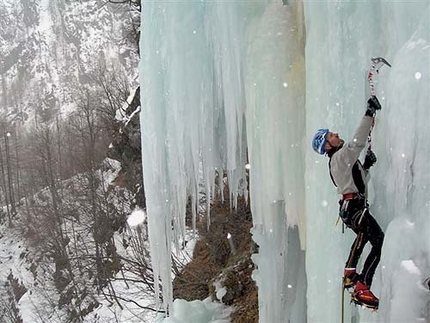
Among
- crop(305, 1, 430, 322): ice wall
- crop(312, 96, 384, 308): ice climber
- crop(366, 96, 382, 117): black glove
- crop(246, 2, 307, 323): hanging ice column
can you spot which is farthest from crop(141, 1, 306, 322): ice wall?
crop(366, 96, 382, 117): black glove

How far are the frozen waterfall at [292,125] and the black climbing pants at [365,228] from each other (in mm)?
91

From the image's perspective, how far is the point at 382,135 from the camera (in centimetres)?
316

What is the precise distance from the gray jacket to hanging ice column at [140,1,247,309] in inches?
68.0

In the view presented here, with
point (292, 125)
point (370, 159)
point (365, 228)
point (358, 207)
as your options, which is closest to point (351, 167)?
point (370, 159)

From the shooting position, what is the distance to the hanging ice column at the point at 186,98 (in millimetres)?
4648

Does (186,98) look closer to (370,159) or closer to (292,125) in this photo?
(292,125)

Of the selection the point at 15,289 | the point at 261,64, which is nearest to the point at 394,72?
the point at 261,64

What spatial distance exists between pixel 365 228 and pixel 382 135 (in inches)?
20.1

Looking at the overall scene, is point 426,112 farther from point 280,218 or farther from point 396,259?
point 280,218

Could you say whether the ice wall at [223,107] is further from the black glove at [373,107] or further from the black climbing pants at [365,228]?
the black glove at [373,107]

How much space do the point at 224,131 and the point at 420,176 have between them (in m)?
2.62

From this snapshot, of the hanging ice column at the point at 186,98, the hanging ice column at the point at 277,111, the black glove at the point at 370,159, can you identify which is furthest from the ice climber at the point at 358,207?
the hanging ice column at the point at 186,98

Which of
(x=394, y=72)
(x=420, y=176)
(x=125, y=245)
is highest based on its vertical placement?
(x=394, y=72)

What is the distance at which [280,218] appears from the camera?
16.1 feet
